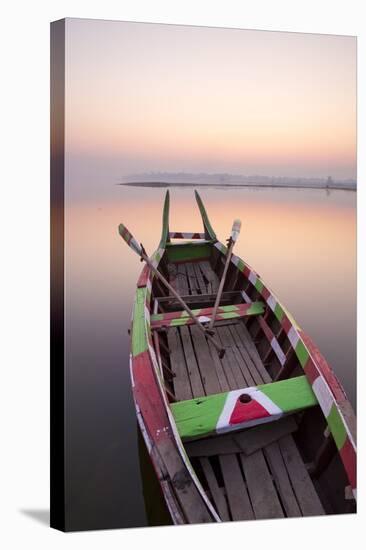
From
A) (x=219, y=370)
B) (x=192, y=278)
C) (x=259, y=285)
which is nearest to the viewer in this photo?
(x=219, y=370)

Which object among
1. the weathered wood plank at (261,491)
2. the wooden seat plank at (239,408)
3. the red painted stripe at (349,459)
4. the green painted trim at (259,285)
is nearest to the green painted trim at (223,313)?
the green painted trim at (259,285)

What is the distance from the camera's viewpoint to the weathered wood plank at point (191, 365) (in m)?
2.38

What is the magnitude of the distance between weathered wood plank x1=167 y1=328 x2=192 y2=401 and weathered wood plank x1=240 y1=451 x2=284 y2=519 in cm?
51

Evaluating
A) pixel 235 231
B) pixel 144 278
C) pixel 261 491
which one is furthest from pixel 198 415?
pixel 235 231

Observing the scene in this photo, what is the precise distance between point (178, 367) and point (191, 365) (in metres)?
0.07

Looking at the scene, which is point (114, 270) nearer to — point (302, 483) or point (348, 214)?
point (348, 214)

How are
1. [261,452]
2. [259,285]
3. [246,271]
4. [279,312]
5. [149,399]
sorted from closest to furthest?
1. [149,399]
2. [261,452]
3. [279,312]
4. [259,285]
5. [246,271]

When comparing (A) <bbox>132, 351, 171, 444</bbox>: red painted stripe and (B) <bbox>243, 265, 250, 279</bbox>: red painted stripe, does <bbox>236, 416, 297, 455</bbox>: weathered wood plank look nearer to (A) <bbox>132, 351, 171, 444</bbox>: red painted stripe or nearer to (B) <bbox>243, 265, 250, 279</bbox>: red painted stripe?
(A) <bbox>132, 351, 171, 444</bbox>: red painted stripe

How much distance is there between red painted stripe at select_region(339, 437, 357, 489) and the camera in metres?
1.72

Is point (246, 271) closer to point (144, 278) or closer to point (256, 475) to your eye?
point (144, 278)

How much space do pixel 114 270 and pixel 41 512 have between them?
2.28 meters

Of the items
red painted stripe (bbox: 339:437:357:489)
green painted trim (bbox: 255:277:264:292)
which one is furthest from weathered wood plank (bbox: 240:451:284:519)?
green painted trim (bbox: 255:277:264:292)

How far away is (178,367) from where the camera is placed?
2588 millimetres

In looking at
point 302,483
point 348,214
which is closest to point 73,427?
point 302,483
